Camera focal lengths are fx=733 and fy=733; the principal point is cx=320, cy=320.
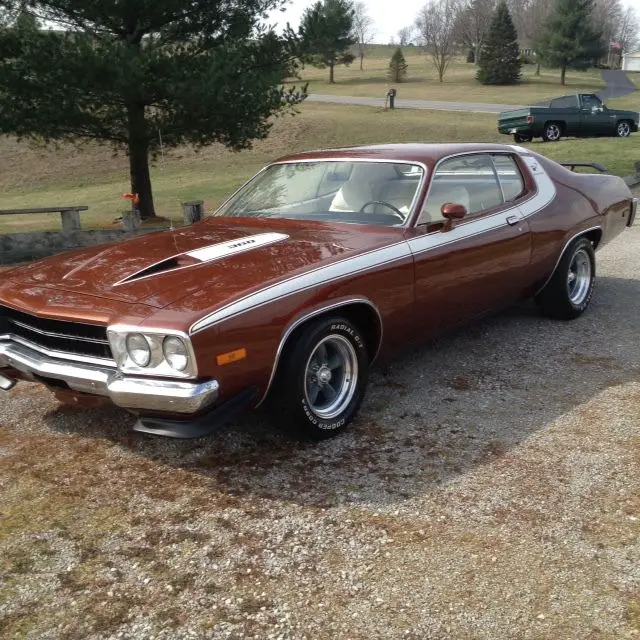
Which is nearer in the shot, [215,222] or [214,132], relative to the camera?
[215,222]

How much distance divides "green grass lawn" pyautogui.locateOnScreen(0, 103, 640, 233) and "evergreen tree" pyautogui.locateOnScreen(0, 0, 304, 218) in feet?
12.6

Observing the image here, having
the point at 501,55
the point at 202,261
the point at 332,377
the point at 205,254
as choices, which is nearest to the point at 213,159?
the point at 205,254

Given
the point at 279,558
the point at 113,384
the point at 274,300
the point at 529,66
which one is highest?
the point at 529,66

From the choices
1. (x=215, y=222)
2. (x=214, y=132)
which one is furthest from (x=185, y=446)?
(x=214, y=132)

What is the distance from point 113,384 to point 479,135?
79.0 feet

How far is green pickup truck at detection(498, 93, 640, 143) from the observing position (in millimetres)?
22594

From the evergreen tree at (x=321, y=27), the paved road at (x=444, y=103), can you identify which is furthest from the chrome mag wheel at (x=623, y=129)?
the evergreen tree at (x=321, y=27)

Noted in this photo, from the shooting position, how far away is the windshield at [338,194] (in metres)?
4.56

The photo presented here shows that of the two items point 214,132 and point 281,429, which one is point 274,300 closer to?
point 281,429

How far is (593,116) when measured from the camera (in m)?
23.3

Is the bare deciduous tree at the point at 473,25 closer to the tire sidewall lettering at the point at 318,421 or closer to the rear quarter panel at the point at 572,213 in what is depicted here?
the rear quarter panel at the point at 572,213

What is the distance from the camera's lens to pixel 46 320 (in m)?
3.61

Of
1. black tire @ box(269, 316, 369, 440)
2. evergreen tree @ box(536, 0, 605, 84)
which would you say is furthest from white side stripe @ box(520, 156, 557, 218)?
evergreen tree @ box(536, 0, 605, 84)

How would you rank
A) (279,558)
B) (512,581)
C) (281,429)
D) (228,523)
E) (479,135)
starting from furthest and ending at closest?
(479,135)
(281,429)
(228,523)
(279,558)
(512,581)
